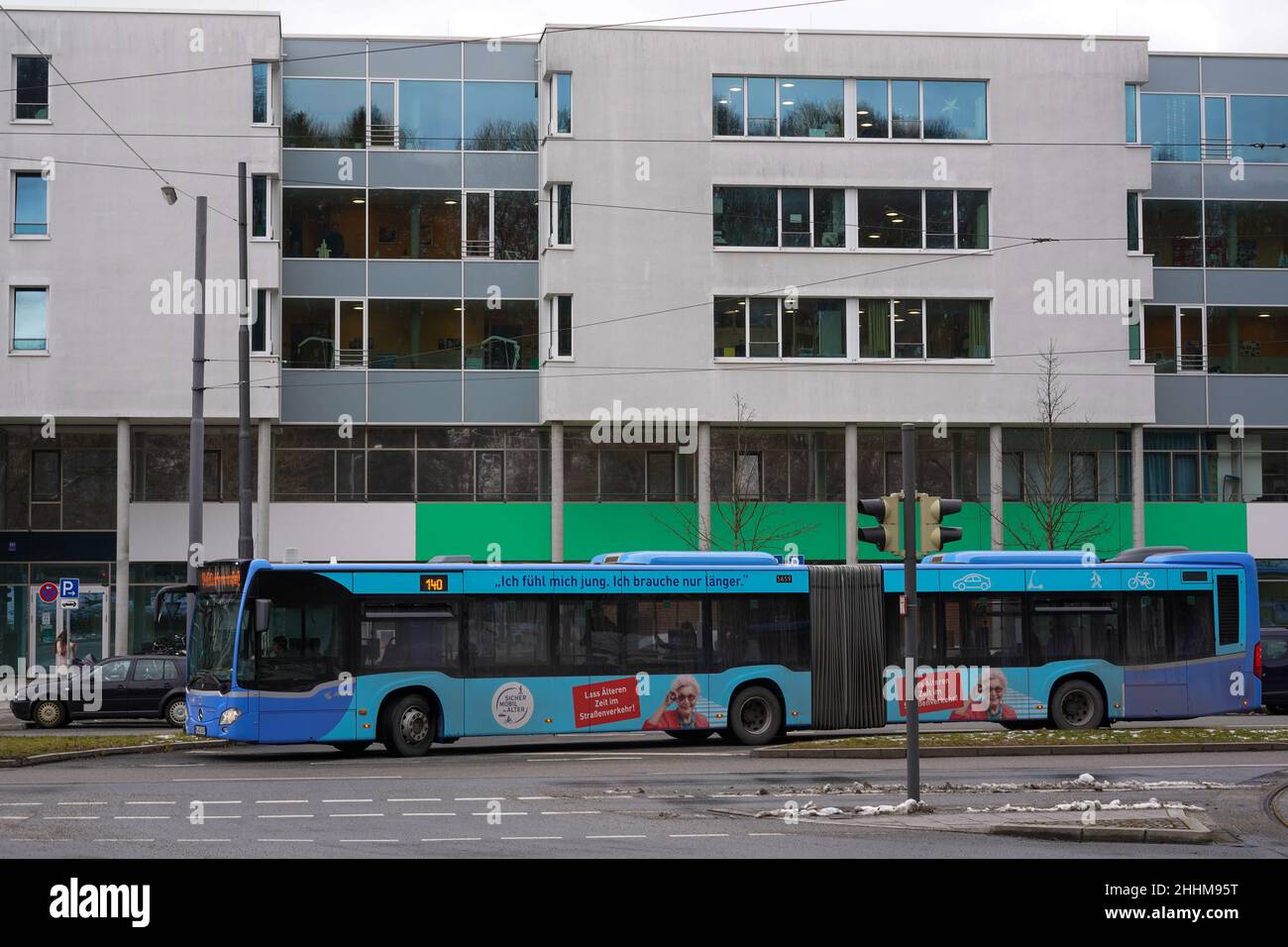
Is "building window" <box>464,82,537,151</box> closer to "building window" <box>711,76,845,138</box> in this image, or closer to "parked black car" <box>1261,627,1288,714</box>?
"building window" <box>711,76,845,138</box>

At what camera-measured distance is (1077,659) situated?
26.8m

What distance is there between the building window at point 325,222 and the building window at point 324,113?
1.31 metres

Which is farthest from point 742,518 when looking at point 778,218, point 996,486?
point 778,218

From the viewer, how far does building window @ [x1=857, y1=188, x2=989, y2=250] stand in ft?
151

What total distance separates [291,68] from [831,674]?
27186mm

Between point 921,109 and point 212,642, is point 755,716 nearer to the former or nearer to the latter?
point 212,642

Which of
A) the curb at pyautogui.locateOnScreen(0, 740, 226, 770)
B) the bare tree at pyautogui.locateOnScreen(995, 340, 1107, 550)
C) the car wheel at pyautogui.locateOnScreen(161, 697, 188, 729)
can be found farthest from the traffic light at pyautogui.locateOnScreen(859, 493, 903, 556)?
the bare tree at pyautogui.locateOnScreen(995, 340, 1107, 550)

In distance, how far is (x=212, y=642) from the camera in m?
23.5

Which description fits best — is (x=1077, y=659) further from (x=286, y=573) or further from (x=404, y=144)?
(x=404, y=144)

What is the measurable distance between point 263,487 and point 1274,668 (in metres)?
25.6

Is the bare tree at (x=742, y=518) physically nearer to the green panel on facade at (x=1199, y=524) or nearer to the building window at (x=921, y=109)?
the building window at (x=921, y=109)

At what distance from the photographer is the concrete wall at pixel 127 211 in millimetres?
43812

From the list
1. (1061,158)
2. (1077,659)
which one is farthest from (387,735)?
(1061,158)

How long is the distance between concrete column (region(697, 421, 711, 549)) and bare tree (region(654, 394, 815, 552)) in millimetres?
27
